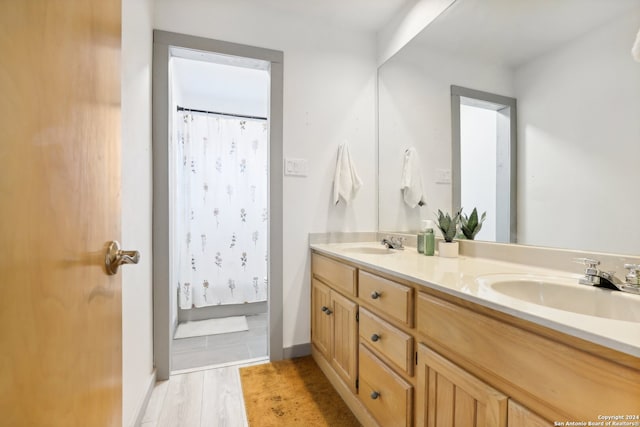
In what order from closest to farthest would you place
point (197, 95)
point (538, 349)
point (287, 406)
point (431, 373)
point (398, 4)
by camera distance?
point (538, 349)
point (431, 373)
point (287, 406)
point (398, 4)
point (197, 95)

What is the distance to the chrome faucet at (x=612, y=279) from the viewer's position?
0.79 meters

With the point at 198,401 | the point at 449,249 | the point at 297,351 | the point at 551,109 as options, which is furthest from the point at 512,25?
the point at 198,401

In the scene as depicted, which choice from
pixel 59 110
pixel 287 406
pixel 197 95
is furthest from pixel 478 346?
pixel 197 95

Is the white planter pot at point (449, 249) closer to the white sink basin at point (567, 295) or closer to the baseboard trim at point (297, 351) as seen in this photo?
the white sink basin at point (567, 295)

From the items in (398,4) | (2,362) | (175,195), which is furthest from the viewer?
(175,195)

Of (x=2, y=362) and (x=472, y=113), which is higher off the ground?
(x=472, y=113)

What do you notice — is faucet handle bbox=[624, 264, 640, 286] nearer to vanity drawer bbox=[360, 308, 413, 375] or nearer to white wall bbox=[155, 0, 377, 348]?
vanity drawer bbox=[360, 308, 413, 375]

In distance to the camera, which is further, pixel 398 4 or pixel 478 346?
pixel 398 4

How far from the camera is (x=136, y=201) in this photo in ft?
4.45

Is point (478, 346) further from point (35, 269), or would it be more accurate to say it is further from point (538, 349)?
point (35, 269)

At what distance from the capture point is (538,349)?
596 mm

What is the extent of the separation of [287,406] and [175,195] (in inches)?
75.2

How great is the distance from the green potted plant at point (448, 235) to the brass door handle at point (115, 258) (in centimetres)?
137

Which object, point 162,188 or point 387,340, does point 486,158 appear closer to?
point 387,340
